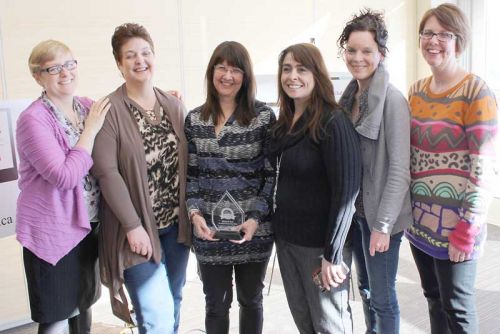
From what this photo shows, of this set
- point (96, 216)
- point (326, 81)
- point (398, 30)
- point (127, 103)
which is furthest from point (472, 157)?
point (398, 30)

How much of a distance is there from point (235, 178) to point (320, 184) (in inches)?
14.1

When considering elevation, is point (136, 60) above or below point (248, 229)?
above

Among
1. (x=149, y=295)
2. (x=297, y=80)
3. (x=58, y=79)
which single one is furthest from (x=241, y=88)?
(x=149, y=295)

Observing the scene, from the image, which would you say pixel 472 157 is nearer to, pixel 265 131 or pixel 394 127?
pixel 394 127

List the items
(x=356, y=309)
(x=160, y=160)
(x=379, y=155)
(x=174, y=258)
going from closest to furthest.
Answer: (x=379, y=155) < (x=160, y=160) < (x=174, y=258) < (x=356, y=309)

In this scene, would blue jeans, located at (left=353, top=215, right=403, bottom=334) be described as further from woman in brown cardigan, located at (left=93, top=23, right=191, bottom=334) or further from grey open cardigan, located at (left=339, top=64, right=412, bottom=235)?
woman in brown cardigan, located at (left=93, top=23, right=191, bottom=334)

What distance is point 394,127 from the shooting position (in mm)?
1844

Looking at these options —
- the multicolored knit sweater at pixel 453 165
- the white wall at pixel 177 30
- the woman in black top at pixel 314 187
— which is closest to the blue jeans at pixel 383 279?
the multicolored knit sweater at pixel 453 165

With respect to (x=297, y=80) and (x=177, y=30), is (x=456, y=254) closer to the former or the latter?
(x=297, y=80)

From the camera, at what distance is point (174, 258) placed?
84.8 inches

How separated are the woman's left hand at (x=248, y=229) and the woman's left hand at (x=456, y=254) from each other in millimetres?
733

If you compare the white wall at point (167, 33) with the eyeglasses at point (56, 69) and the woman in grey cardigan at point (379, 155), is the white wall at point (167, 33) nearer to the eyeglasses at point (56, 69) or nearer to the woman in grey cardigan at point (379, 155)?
the eyeglasses at point (56, 69)

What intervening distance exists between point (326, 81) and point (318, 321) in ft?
2.95

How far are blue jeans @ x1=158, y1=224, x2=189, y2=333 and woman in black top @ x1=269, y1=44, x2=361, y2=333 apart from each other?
1.57ft
